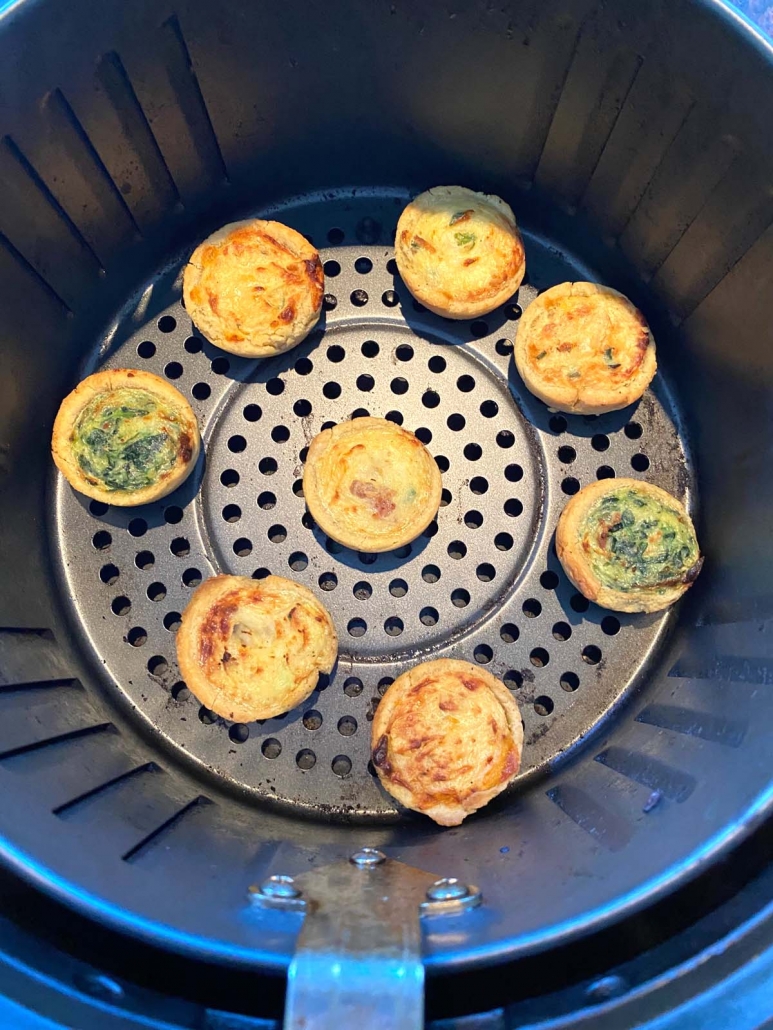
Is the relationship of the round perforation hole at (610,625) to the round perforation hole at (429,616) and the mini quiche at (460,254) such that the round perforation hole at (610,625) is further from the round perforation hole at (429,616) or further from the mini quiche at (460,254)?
the mini quiche at (460,254)

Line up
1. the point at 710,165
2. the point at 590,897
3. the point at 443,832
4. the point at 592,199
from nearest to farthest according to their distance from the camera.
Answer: the point at 590,897 → the point at 710,165 → the point at 443,832 → the point at 592,199

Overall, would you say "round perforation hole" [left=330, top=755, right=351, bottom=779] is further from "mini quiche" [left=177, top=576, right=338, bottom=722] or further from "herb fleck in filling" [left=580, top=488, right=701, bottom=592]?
"herb fleck in filling" [left=580, top=488, right=701, bottom=592]

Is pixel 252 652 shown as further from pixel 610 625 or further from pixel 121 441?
pixel 610 625

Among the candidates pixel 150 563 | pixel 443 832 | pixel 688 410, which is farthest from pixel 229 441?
pixel 688 410

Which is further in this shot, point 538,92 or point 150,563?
point 150,563

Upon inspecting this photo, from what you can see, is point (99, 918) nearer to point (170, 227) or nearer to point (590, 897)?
point (590, 897)

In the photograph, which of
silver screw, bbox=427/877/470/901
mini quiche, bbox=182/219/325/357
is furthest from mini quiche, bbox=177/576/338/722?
mini quiche, bbox=182/219/325/357

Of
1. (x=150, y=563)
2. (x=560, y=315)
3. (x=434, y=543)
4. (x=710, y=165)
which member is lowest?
(x=150, y=563)
